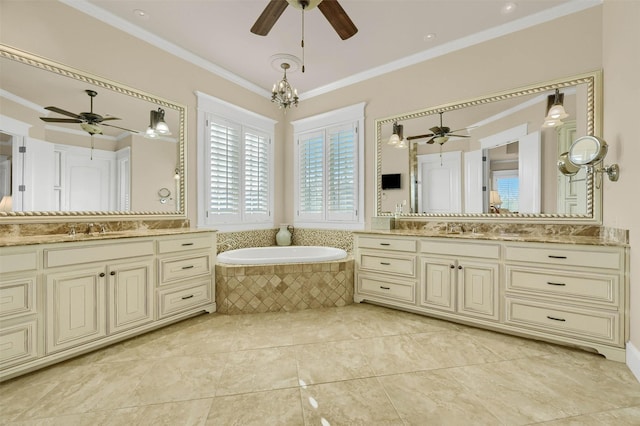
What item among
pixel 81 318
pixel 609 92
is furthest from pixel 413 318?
pixel 81 318

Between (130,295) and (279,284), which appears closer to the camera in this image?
(130,295)

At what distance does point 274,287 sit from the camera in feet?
9.79

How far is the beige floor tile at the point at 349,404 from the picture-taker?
144 cm

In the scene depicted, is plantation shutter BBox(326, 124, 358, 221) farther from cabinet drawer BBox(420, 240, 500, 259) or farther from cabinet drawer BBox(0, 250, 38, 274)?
cabinet drawer BBox(0, 250, 38, 274)

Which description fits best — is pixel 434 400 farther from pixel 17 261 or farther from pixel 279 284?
pixel 17 261

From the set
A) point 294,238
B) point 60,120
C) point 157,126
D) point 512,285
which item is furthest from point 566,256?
point 60,120

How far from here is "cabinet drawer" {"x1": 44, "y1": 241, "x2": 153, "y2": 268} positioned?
194 centimetres

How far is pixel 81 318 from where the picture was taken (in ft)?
6.72

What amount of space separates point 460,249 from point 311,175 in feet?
7.86

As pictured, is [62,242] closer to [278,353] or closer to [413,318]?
[278,353]

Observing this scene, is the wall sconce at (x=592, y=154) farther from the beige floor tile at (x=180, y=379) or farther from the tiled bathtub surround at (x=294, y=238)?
the beige floor tile at (x=180, y=379)

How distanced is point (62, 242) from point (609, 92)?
14.3 feet

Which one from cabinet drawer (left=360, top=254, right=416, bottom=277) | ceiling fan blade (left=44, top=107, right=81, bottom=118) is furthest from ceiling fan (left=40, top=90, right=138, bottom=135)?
cabinet drawer (left=360, top=254, right=416, bottom=277)

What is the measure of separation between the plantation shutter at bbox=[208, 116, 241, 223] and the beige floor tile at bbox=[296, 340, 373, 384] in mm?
2172
